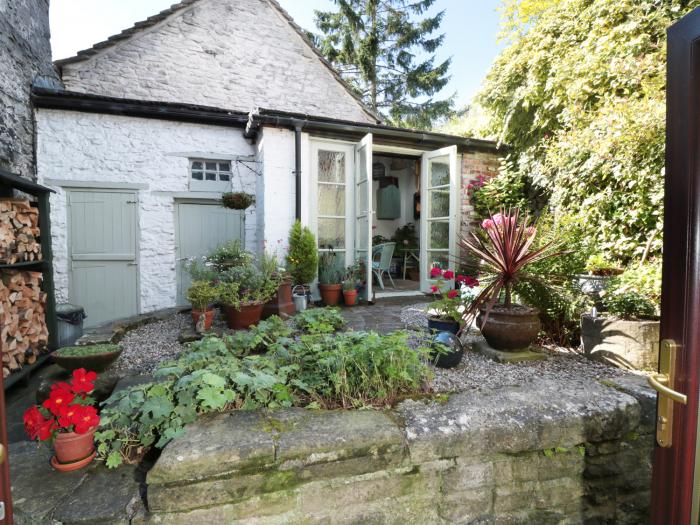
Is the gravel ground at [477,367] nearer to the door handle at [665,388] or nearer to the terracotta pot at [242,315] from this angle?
the terracotta pot at [242,315]

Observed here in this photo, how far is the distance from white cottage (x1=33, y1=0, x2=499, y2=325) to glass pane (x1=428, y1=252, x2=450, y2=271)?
2cm

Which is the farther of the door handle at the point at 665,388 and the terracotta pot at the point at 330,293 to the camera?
the terracotta pot at the point at 330,293

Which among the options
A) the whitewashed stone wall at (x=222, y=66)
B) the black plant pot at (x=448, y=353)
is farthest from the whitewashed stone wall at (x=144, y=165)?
the black plant pot at (x=448, y=353)

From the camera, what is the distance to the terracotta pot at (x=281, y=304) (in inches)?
165

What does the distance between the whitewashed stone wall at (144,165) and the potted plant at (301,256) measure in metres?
0.99

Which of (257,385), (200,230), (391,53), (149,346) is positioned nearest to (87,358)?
(149,346)

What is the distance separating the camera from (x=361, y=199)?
17.7ft

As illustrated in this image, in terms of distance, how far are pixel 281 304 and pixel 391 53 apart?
1105cm

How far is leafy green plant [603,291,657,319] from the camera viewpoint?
2760 mm

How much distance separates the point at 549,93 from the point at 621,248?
2647 mm

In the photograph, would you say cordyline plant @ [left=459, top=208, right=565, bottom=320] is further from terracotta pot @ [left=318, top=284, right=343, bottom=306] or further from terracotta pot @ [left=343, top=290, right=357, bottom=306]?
terracotta pot @ [left=318, top=284, right=343, bottom=306]

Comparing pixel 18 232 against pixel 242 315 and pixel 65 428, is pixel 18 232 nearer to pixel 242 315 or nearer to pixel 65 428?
pixel 242 315

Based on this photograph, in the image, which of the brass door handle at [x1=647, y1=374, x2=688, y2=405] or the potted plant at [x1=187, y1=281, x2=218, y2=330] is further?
the potted plant at [x1=187, y1=281, x2=218, y2=330]

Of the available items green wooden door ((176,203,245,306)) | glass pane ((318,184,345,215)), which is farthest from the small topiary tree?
green wooden door ((176,203,245,306))
